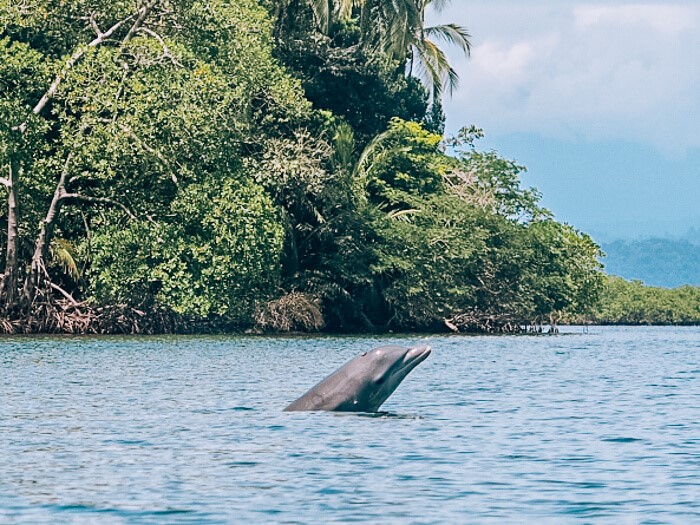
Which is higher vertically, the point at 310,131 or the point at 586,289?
the point at 310,131

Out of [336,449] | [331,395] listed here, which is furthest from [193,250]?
[336,449]

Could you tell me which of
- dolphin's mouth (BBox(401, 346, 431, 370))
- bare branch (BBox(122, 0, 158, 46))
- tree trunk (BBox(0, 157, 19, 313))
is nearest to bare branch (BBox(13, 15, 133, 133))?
bare branch (BBox(122, 0, 158, 46))

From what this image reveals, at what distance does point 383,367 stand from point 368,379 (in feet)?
0.76

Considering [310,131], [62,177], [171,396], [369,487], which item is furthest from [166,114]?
[369,487]

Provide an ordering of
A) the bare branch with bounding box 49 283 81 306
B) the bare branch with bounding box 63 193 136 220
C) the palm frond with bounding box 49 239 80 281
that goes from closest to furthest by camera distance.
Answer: the bare branch with bounding box 63 193 136 220, the bare branch with bounding box 49 283 81 306, the palm frond with bounding box 49 239 80 281

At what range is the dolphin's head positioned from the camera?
14.1 meters

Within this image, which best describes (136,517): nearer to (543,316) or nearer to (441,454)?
(441,454)

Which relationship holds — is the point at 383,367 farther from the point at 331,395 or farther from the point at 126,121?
the point at 126,121

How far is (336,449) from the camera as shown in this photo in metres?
11.8

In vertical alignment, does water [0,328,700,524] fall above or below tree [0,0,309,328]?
below

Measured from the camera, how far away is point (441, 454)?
38.1ft

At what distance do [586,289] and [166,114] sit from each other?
20.9 metres

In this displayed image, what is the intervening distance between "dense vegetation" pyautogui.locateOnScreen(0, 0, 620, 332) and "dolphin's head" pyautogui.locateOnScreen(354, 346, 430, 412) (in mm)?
19815

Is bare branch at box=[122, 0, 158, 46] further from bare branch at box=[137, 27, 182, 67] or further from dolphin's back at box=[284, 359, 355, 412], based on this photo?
dolphin's back at box=[284, 359, 355, 412]
